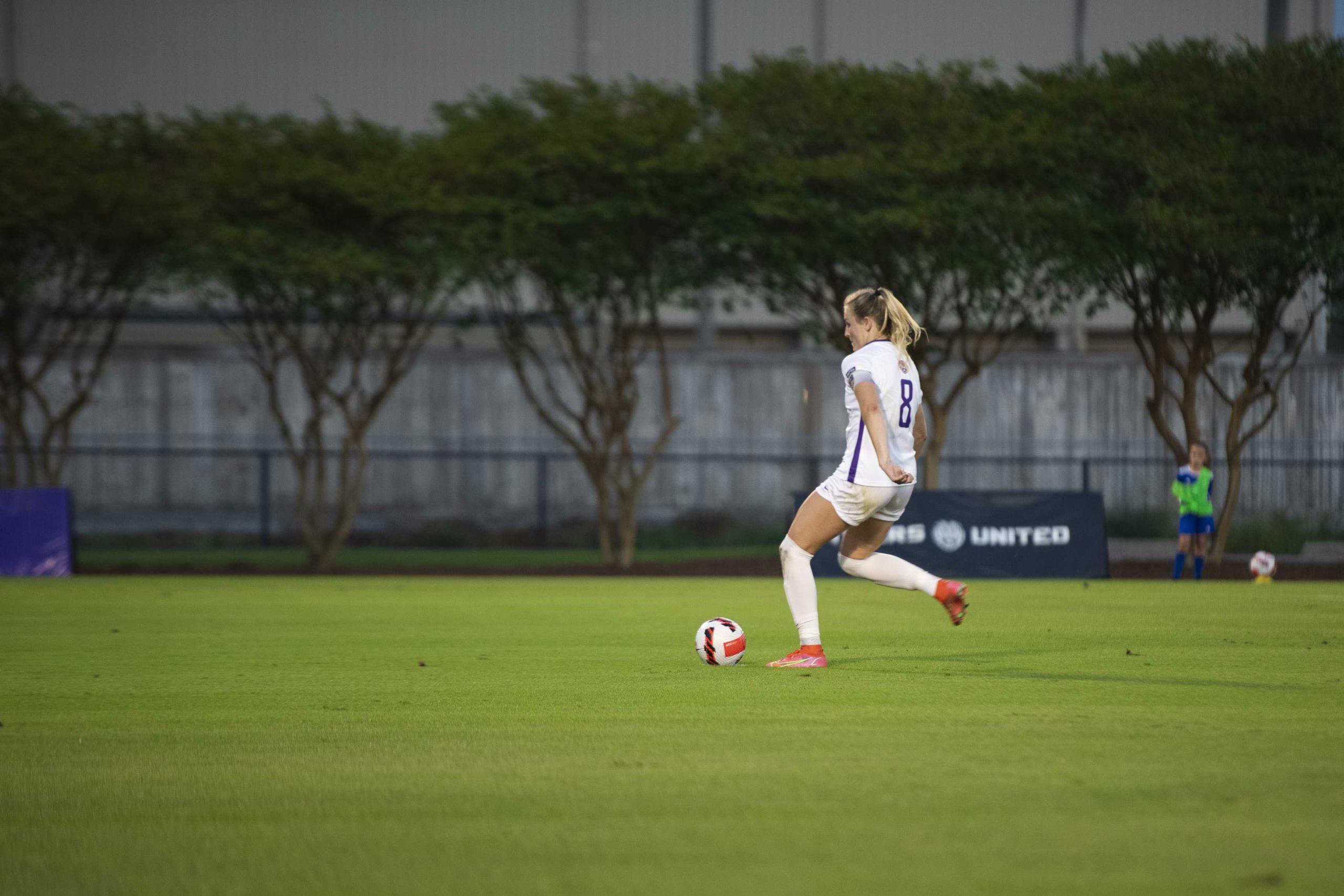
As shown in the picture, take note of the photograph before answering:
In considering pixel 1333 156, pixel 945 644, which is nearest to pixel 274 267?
pixel 945 644

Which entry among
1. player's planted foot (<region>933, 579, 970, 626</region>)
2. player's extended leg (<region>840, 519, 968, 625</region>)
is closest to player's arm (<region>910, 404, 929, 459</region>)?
player's extended leg (<region>840, 519, 968, 625</region>)

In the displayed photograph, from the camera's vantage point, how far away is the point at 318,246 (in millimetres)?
23562

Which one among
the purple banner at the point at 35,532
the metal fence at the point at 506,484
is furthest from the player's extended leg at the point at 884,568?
the metal fence at the point at 506,484

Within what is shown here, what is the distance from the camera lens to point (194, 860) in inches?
172

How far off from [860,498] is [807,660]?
3.77ft

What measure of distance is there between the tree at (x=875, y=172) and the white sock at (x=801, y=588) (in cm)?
1429

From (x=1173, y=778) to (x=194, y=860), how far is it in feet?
11.4

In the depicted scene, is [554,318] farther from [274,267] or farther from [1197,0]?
[1197,0]

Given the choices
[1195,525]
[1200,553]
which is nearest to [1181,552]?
[1200,553]

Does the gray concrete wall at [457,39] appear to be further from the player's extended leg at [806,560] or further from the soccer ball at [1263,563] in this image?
the player's extended leg at [806,560]

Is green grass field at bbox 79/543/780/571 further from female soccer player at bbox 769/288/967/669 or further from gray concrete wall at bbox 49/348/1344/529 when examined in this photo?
female soccer player at bbox 769/288/967/669

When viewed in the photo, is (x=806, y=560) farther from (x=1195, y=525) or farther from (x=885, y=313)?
(x=1195, y=525)

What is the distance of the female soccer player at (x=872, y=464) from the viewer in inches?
337

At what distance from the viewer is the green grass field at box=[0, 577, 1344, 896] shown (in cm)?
422
